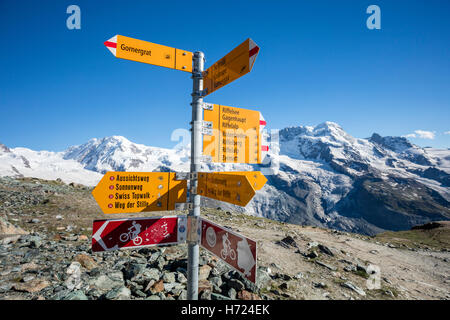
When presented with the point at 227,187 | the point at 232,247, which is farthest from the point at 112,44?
the point at 232,247

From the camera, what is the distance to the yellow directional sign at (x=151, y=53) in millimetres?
3582

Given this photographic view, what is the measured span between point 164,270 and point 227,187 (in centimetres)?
626

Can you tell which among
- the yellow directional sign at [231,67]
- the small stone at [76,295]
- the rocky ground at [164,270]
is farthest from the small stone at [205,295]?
the yellow directional sign at [231,67]

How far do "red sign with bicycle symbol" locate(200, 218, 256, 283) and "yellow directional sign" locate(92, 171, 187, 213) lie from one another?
70 cm

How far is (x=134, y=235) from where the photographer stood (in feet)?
11.2

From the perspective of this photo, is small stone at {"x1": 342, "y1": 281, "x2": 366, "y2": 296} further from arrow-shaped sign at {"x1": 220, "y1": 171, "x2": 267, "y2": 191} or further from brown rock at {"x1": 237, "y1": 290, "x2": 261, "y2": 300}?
arrow-shaped sign at {"x1": 220, "y1": 171, "x2": 267, "y2": 191}

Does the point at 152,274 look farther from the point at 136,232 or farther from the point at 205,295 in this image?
the point at 136,232

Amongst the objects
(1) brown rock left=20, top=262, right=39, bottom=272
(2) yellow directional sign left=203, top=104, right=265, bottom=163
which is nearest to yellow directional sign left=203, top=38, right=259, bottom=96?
(2) yellow directional sign left=203, top=104, right=265, bottom=163

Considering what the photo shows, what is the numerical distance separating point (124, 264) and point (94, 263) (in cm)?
96

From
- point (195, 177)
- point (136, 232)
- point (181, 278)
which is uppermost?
point (195, 177)

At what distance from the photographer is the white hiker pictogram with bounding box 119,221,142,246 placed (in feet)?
11.1
